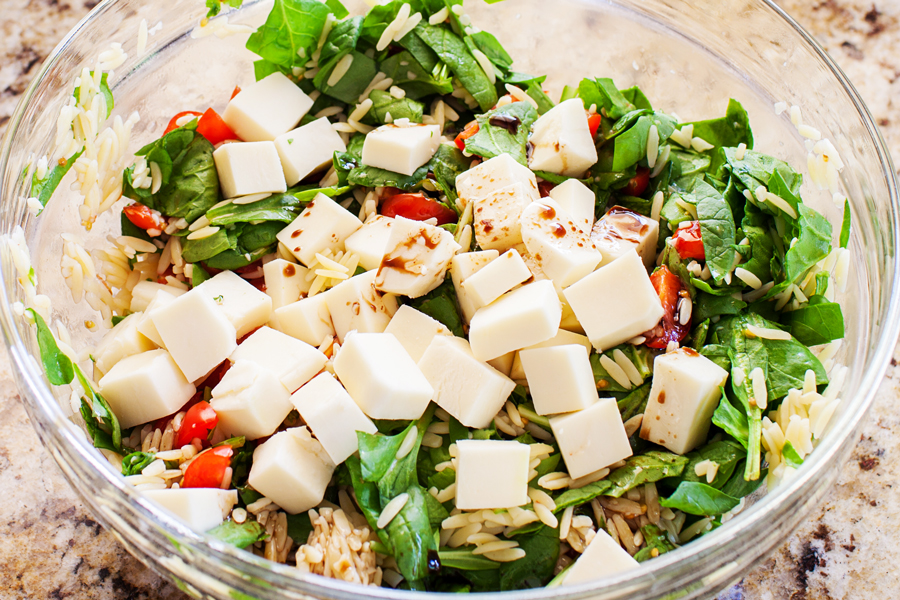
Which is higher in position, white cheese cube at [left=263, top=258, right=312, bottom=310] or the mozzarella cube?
the mozzarella cube

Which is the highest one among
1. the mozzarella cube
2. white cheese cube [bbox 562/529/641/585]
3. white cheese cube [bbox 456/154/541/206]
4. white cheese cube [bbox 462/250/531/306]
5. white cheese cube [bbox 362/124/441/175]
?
white cheese cube [bbox 362/124/441/175]

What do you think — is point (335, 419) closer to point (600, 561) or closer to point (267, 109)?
point (600, 561)

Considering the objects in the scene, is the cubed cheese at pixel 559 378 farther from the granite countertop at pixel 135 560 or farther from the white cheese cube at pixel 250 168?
the white cheese cube at pixel 250 168

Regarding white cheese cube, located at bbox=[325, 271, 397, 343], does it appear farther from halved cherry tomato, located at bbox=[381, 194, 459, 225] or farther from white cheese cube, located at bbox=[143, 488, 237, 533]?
white cheese cube, located at bbox=[143, 488, 237, 533]

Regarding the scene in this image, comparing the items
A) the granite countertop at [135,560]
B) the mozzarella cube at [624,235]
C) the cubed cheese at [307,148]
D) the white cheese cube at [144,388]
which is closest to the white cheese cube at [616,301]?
the mozzarella cube at [624,235]

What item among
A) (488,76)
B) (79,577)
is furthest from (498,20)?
(79,577)

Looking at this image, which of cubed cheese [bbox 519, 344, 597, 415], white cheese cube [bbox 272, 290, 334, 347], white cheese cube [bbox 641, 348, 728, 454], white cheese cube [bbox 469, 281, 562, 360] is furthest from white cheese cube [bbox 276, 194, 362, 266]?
white cheese cube [bbox 641, 348, 728, 454]

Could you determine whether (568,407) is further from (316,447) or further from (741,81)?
(741,81)

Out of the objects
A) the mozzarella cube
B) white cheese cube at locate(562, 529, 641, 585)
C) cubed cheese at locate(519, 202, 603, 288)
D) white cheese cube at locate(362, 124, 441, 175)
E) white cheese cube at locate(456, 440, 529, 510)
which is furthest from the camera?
white cheese cube at locate(362, 124, 441, 175)
